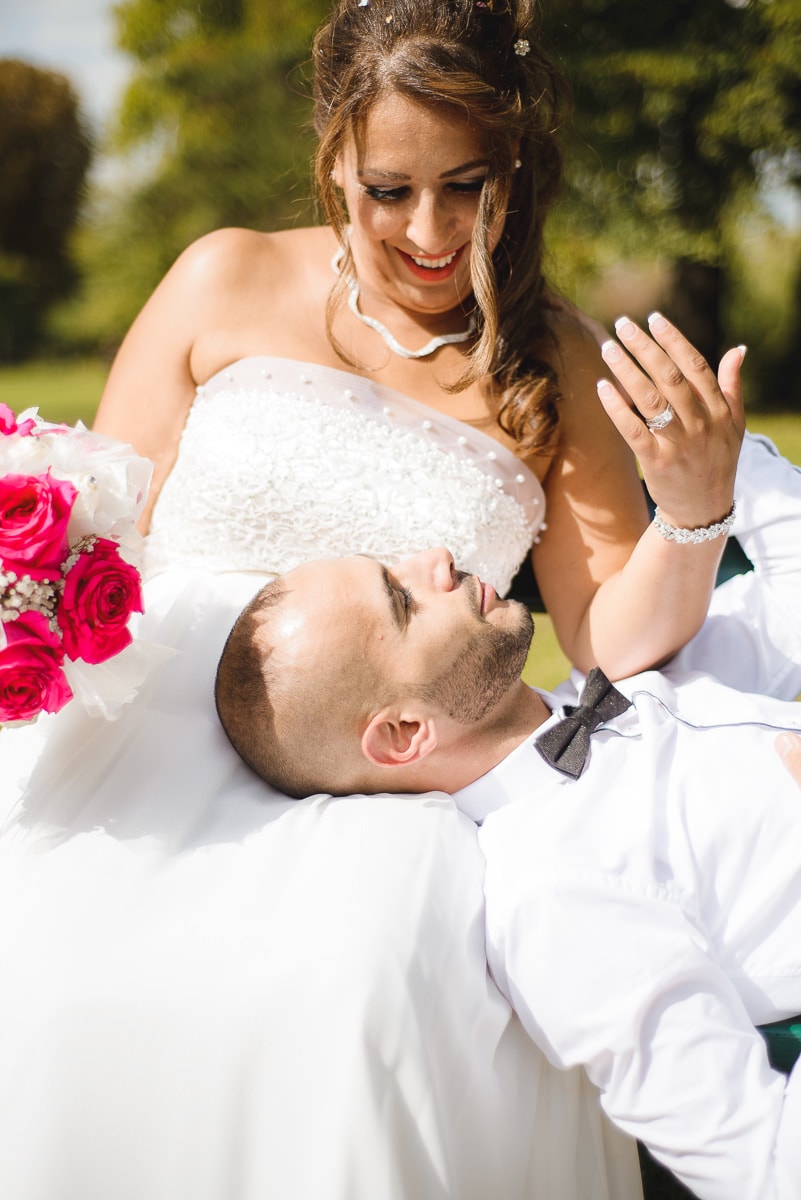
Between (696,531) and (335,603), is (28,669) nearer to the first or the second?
(335,603)

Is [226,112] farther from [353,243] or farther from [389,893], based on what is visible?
[389,893]

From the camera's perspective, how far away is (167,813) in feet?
6.68

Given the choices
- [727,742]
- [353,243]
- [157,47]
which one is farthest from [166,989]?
[157,47]

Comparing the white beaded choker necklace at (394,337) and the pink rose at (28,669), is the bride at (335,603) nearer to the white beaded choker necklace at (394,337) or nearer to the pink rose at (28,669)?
the white beaded choker necklace at (394,337)

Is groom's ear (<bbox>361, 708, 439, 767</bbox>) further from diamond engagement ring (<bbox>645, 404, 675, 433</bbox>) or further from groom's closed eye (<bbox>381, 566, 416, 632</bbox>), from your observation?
diamond engagement ring (<bbox>645, 404, 675, 433</bbox>)

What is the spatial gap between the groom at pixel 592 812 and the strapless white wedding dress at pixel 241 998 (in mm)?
97

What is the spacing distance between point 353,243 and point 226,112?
55.7 feet

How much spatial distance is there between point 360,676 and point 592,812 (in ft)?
1.70

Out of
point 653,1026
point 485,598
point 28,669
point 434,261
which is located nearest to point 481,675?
point 485,598

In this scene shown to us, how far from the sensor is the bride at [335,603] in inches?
65.1

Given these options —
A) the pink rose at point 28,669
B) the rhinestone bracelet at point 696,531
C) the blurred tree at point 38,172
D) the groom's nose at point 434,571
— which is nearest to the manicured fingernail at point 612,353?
the rhinestone bracelet at point 696,531

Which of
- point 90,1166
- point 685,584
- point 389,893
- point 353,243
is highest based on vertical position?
point 353,243

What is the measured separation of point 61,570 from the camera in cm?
191

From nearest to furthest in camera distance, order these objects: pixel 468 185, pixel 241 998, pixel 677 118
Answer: pixel 241 998 → pixel 468 185 → pixel 677 118
